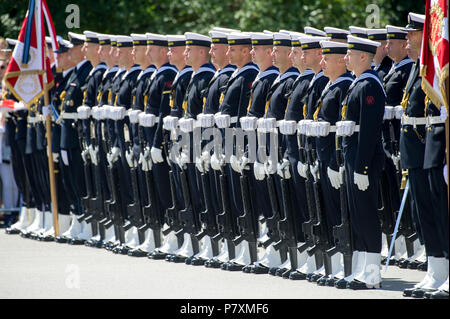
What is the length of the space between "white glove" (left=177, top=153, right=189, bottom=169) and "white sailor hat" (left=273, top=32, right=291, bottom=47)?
176 centimetres

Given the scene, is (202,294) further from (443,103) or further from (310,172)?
(443,103)

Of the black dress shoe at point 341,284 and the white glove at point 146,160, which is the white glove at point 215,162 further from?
the black dress shoe at point 341,284

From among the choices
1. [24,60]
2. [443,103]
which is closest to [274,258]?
[443,103]

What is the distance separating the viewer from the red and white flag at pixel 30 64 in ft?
50.8

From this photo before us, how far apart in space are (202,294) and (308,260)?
132 cm

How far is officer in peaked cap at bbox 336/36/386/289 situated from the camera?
10594 mm

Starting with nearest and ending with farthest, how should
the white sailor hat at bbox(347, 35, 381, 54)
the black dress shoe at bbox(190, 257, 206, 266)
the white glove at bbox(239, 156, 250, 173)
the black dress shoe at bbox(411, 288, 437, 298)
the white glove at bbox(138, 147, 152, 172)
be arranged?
the black dress shoe at bbox(411, 288, 437, 298) → the white sailor hat at bbox(347, 35, 381, 54) → the white glove at bbox(239, 156, 250, 173) → the black dress shoe at bbox(190, 257, 206, 266) → the white glove at bbox(138, 147, 152, 172)

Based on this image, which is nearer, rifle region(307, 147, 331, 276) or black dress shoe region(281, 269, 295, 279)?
rifle region(307, 147, 331, 276)

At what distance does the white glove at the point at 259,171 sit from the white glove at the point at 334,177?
1077mm

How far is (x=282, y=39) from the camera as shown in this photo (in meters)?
11.9

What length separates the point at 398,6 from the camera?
25.9m

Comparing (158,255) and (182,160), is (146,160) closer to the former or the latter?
(182,160)

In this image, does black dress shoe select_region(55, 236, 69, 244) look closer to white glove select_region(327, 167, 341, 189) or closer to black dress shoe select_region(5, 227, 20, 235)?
black dress shoe select_region(5, 227, 20, 235)

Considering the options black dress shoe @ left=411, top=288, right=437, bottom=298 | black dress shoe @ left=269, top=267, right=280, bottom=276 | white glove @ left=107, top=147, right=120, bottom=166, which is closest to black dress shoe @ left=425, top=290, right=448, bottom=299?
black dress shoe @ left=411, top=288, right=437, bottom=298
